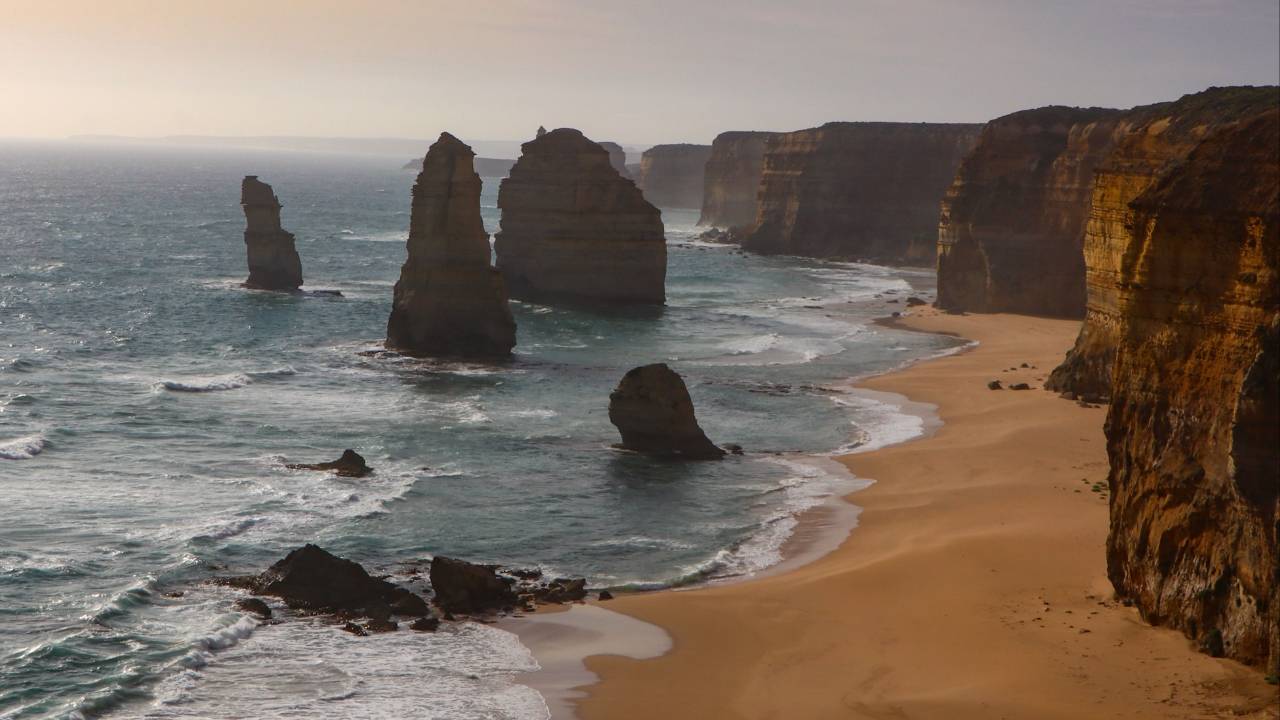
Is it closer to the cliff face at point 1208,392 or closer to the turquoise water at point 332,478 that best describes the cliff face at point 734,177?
the turquoise water at point 332,478

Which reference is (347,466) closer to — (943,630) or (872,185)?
(943,630)

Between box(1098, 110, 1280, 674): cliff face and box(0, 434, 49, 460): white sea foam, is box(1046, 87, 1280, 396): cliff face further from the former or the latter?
box(0, 434, 49, 460): white sea foam

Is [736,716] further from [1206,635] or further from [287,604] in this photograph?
[287,604]

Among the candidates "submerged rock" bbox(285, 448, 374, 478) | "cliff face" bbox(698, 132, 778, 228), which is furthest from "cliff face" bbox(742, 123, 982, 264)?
"submerged rock" bbox(285, 448, 374, 478)

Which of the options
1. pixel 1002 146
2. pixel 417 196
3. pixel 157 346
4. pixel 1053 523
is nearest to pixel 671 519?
pixel 1053 523

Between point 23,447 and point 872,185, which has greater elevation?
point 872,185

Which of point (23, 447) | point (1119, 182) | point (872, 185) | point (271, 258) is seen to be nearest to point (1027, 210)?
point (1119, 182)
